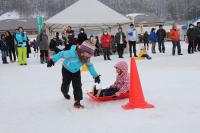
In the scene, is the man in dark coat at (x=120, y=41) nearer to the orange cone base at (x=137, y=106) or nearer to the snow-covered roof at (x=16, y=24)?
the orange cone base at (x=137, y=106)

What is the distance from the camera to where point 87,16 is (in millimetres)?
19641

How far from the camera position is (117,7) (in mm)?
114750

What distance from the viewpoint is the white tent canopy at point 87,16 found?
19312 millimetres

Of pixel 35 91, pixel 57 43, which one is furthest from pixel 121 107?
pixel 57 43

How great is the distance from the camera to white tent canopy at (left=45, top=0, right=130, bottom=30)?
1931 centimetres

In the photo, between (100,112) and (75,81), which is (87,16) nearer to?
(75,81)

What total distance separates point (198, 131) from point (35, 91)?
4899mm

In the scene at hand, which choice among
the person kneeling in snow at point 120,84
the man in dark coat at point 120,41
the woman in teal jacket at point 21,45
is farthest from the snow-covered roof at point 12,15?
the person kneeling in snow at point 120,84

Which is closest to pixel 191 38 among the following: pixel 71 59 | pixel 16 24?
pixel 71 59

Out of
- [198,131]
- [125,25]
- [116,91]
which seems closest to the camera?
[198,131]

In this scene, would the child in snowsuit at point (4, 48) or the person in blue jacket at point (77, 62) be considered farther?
the child in snowsuit at point (4, 48)

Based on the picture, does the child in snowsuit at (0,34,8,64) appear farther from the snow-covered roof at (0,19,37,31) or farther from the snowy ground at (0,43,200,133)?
the snow-covered roof at (0,19,37,31)

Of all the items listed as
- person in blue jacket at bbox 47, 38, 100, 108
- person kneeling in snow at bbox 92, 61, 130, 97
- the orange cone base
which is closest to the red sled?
person kneeling in snow at bbox 92, 61, 130, 97

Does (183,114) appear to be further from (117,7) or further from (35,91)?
(117,7)
